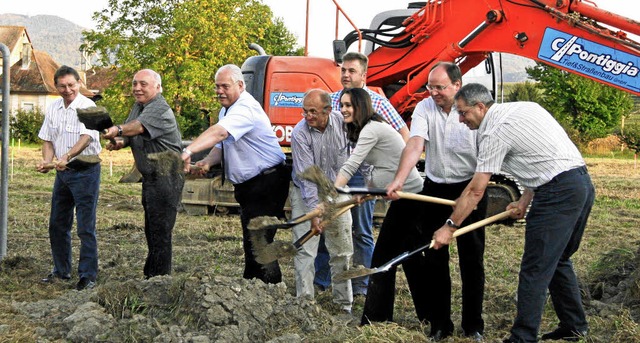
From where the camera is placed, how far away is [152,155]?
21.7 ft

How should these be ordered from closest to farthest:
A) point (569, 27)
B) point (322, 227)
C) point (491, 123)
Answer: point (491, 123) < point (322, 227) < point (569, 27)

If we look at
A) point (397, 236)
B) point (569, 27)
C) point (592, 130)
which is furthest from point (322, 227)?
point (592, 130)

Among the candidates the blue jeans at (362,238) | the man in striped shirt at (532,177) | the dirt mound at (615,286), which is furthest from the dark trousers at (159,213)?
the dirt mound at (615,286)

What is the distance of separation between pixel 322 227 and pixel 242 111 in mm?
1220

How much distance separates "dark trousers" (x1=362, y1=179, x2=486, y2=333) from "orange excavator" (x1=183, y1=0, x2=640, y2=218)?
4.23m

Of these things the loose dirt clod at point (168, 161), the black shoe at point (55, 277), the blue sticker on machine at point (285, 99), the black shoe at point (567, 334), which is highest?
the blue sticker on machine at point (285, 99)

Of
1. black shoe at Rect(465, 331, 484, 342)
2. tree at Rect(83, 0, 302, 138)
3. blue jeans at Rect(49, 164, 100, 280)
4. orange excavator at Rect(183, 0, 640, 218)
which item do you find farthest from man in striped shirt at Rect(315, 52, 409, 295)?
tree at Rect(83, 0, 302, 138)

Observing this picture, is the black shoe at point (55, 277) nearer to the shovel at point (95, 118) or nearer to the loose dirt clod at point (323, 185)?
the shovel at point (95, 118)

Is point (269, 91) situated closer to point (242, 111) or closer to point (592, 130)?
point (242, 111)

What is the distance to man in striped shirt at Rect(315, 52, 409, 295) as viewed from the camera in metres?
7.40

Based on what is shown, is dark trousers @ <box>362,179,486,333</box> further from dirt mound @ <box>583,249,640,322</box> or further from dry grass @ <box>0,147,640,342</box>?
dirt mound @ <box>583,249,640,322</box>

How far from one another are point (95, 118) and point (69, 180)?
3.80ft

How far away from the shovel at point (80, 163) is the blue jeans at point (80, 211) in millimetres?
53

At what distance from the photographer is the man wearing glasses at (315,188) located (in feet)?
23.3
